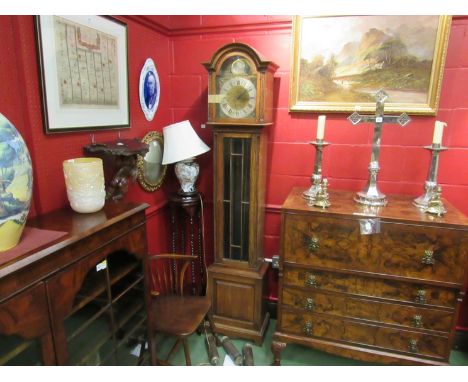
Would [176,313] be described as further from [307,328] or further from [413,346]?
[413,346]

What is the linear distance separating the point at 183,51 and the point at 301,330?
208 centimetres

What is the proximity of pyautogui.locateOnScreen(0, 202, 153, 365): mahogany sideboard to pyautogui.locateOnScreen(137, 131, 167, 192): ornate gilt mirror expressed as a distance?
0.63m

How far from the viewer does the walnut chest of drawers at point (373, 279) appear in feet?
5.58

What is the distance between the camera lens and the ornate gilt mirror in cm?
214

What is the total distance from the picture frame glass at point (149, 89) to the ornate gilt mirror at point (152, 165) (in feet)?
0.49

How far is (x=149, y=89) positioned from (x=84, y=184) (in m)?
1.06

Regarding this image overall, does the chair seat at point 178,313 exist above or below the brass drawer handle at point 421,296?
below

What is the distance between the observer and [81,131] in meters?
1.62

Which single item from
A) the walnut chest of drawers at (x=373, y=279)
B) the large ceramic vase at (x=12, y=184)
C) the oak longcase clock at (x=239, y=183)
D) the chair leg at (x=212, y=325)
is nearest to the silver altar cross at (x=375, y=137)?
the walnut chest of drawers at (x=373, y=279)

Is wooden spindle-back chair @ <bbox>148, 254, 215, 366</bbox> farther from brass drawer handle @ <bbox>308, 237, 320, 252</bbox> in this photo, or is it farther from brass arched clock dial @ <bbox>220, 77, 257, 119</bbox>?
brass arched clock dial @ <bbox>220, 77, 257, 119</bbox>

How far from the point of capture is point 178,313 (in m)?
1.90

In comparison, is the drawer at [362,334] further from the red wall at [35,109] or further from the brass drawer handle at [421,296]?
the red wall at [35,109]
